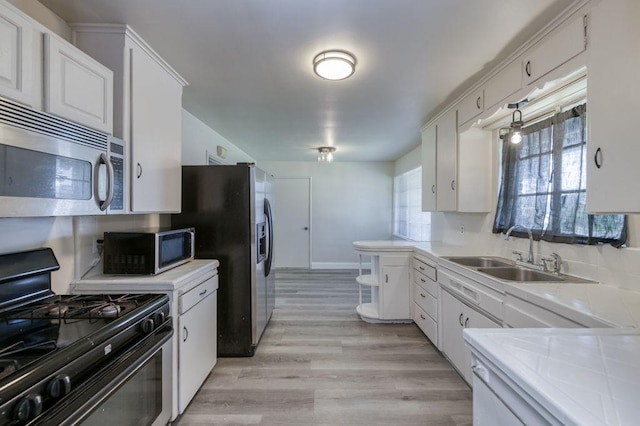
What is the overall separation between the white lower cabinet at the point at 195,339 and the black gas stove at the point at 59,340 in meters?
0.29

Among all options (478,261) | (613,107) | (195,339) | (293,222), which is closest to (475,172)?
(478,261)

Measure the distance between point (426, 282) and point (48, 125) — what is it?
288 centimetres

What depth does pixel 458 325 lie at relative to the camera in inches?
87.1

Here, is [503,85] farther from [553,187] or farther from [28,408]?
[28,408]

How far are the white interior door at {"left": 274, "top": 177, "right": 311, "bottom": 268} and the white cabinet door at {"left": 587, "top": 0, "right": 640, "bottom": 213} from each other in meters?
5.06

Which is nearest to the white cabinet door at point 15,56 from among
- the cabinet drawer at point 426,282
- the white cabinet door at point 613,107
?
the white cabinet door at point 613,107

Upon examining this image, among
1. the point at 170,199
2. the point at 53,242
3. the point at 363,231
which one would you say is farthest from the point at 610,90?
the point at 363,231

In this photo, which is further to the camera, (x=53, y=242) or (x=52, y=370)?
(x=53, y=242)

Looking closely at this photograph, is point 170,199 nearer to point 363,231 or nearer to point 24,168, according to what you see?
point 24,168

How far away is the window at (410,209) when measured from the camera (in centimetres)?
471

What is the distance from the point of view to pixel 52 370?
2.92ft

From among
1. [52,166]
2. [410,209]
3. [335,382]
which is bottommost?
[335,382]

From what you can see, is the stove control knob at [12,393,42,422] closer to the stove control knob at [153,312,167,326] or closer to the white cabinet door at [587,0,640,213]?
the stove control knob at [153,312,167,326]

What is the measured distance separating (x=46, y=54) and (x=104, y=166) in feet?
1.57
